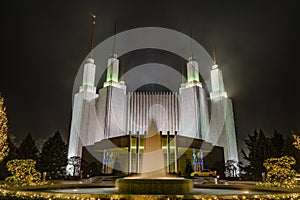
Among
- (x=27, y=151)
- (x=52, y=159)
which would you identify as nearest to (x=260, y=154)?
(x=52, y=159)

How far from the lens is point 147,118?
3834 centimetres

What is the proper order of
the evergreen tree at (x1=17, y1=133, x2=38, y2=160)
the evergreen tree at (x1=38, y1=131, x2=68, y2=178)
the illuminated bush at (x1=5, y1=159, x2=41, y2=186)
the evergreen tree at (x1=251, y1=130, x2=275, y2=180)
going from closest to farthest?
the illuminated bush at (x1=5, y1=159, x2=41, y2=186)
the evergreen tree at (x1=251, y1=130, x2=275, y2=180)
the evergreen tree at (x1=38, y1=131, x2=68, y2=178)
the evergreen tree at (x1=17, y1=133, x2=38, y2=160)

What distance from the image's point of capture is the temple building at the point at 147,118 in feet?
110

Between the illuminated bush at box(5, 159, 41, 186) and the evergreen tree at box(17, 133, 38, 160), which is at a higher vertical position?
the evergreen tree at box(17, 133, 38, 160)

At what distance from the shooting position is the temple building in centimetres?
3358

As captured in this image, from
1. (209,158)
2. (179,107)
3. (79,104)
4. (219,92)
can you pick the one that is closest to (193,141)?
(209,158)

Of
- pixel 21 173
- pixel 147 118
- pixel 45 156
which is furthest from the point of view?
pixel 147 118

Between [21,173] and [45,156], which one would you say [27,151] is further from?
[21,173]

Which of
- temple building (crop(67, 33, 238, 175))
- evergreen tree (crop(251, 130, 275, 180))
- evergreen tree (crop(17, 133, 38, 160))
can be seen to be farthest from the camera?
temple building (crop(67, 33, 238, 175))

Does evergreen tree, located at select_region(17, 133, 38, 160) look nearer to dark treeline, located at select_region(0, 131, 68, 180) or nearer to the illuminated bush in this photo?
dark treeline, located at select_region(0, 131, 68, 180)

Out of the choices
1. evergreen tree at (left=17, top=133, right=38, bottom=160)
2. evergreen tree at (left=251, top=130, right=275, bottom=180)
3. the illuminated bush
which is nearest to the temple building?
evergreen tree at (left=17, top=133, right=38, bottom=160)

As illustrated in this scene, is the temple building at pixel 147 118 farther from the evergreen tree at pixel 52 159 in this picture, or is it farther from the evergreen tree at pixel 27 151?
the evergreen tree at pixel 27 151

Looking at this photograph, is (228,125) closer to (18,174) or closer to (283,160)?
(283,160)

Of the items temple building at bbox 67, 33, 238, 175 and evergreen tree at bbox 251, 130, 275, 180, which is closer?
evergreen tree at bbox 251, 130, 275, 180
